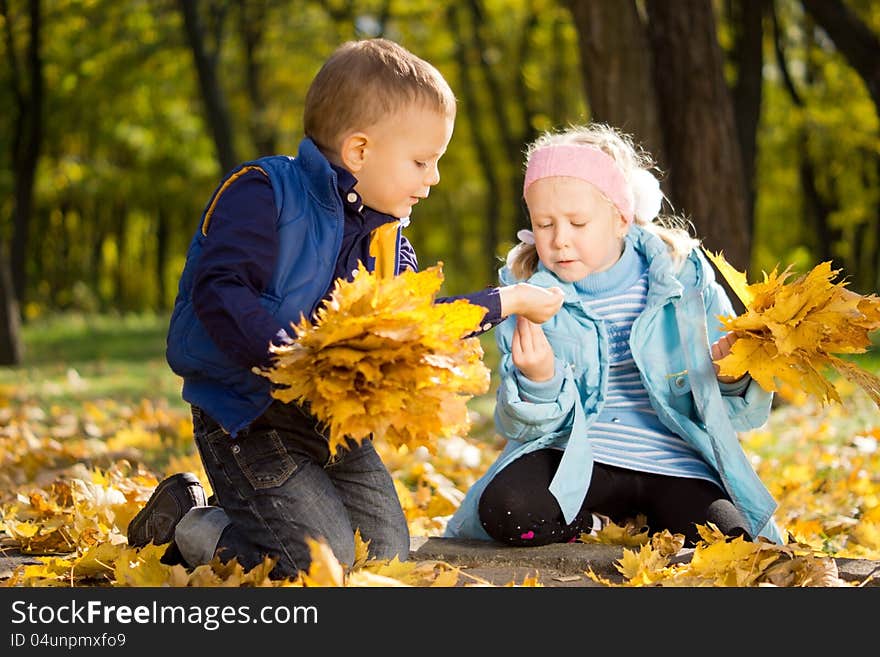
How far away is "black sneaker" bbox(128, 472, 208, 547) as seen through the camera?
3334mm

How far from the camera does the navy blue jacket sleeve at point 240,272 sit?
9.01 feet

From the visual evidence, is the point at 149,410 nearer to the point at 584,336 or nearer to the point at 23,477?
the point at 23,477

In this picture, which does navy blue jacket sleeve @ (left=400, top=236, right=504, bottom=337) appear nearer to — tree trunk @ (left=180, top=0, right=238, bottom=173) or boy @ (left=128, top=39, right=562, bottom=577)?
boy @ (left=128, top=39, right=562, bottom=577)

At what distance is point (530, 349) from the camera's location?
11.2ft

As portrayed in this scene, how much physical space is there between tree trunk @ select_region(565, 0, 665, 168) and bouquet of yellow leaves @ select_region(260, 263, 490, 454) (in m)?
3.88

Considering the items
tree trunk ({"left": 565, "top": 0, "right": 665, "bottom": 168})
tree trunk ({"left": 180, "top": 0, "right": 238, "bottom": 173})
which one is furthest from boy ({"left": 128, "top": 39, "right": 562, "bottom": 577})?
tree trunk ({"left": 180, "top": 0, "right": 238, "bottom": 173})

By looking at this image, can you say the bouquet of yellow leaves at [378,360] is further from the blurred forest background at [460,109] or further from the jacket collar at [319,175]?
the blurred forest background at [460,109]

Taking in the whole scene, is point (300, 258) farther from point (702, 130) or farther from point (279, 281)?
point (702, 130)

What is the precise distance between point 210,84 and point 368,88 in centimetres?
921

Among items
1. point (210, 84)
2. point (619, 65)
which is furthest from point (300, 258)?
point (210, 84)

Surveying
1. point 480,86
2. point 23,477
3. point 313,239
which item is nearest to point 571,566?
point 313,239

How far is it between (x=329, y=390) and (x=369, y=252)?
0.81 metres

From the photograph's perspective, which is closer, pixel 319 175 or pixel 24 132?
pixel 319 175

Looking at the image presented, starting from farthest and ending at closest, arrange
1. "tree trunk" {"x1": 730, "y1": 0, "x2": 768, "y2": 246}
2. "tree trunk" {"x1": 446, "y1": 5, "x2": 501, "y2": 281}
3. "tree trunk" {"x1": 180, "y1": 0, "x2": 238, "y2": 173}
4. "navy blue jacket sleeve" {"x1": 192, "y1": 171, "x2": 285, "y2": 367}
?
"tree trunk" {"x1": 446, "y1": 5, "x2": 501, "y2": 281}, "tree trunk" {"x1": 180, "y1": 0, "x2": 238, "y2": 173}, "tree trunk" {"x1": 730, "y1": 0, "x2": 768, "y2": 246}, "navy blue jacket sleeve" {"x1": 192, "y1": 171, "x2": 285, "y2": 367}
